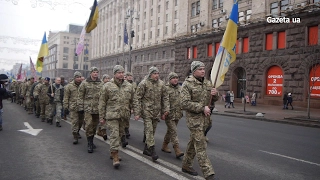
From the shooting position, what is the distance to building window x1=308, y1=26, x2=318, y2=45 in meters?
23.1

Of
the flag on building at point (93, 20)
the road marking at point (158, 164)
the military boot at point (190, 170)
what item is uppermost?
the flag on building at point (93, 20)

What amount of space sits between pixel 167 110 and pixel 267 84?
77.4 ft

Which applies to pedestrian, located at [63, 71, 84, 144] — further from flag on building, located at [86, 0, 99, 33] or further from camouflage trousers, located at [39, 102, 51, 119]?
flag on building, located at [86, 0, 99, 33]

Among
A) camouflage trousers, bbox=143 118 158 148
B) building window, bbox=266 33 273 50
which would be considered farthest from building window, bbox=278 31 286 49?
camouflage trousers, bbox=143 118 158 148

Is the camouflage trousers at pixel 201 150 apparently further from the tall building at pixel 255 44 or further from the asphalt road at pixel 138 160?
the tall building at pixel 255 44

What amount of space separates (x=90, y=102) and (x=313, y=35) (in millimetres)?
22356

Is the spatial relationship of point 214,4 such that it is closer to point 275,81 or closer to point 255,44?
point 255,44

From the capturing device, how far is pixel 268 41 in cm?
2731

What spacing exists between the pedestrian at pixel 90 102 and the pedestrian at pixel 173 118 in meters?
1.80

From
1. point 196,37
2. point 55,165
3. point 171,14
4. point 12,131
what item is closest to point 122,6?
point 171,14

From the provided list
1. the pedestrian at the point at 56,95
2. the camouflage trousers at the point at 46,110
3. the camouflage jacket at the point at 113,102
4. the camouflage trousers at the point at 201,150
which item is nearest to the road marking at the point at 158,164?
the camouflage trousers at the point at 201,150

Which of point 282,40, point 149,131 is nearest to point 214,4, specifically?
point 282,40

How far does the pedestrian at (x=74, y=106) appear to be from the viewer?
796cm

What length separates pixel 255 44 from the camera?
28.1m
